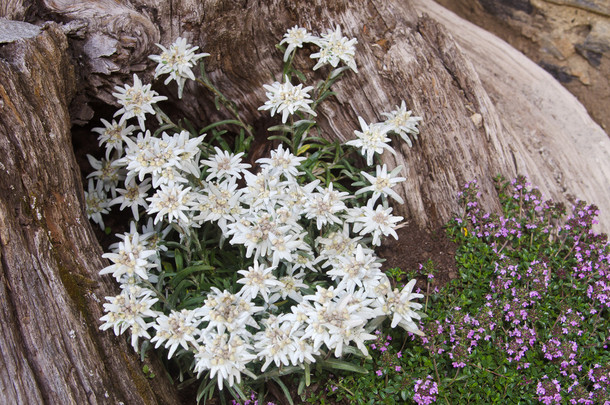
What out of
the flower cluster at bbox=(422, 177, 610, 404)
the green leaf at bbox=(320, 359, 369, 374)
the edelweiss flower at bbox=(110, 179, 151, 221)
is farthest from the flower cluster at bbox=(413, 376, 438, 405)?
the edelweiss flower at bbox=(110, 179, 151, 221)

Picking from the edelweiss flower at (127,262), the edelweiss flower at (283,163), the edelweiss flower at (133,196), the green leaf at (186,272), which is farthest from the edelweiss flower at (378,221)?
the edelweiss flower at (133,196)

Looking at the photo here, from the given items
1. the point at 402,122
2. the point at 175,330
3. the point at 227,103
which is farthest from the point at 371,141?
the point at 175,330

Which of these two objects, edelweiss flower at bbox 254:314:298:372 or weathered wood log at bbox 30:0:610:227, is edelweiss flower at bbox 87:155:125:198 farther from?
edelweiss flower at bbox 254:314:298:372

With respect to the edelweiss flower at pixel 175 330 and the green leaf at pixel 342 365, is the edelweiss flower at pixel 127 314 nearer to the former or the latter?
the edelweiss flower at pixel 175 330

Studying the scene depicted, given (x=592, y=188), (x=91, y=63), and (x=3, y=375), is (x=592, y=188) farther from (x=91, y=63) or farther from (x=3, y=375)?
(x=3, y=375)

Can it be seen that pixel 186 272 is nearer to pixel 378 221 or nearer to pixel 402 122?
pixel 378 221
